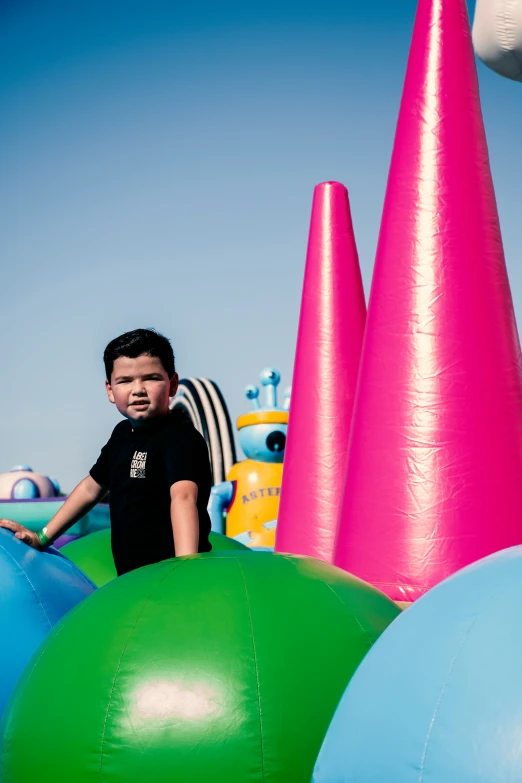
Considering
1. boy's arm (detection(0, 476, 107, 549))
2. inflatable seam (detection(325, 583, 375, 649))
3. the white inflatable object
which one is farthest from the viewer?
the white inflatable object

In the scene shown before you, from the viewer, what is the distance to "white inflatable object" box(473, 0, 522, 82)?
4.97m

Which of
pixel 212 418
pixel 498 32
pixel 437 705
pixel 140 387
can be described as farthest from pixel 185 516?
pixel 212 418

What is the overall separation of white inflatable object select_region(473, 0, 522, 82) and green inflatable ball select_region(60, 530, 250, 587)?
3091 mm

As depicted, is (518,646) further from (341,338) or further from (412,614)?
(341,338)

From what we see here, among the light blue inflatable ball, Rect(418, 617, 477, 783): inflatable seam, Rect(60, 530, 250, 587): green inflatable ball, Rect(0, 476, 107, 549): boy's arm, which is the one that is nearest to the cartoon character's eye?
the light blue inflatable ball

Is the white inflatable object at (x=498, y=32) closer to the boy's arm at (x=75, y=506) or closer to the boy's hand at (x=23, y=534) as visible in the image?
the boy's arm at (x=75, y=506)

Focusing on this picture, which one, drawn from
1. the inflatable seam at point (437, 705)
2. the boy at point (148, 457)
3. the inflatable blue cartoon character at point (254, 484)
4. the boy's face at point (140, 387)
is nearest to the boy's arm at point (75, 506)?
the boy at point (148, 457)

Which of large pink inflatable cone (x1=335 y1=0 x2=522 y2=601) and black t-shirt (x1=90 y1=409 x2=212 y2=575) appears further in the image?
large pink inflatable cone (x1=335 y1=0 x2=522 y2=601)

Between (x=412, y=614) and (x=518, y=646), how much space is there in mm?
275

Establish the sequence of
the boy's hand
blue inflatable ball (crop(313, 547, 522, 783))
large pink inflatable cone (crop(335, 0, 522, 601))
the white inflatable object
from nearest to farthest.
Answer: blue inflatable ball (crop(313, 547, 522, 783)) → the boy's hand → large pink inflatable cone (crop(335, 0, 522, 601)) → the white inflatable object

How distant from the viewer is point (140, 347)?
9.10 ft

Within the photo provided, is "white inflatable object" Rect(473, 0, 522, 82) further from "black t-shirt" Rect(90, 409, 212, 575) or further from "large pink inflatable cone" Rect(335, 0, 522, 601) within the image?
"black t-shirt" Rect(90, 409, 212, 575)

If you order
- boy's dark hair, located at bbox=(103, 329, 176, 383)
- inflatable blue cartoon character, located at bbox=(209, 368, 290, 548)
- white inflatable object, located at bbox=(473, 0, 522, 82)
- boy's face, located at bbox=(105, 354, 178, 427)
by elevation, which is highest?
white inflatable object, located at bbox=(473, 0, 522, 82)

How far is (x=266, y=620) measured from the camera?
201cm
